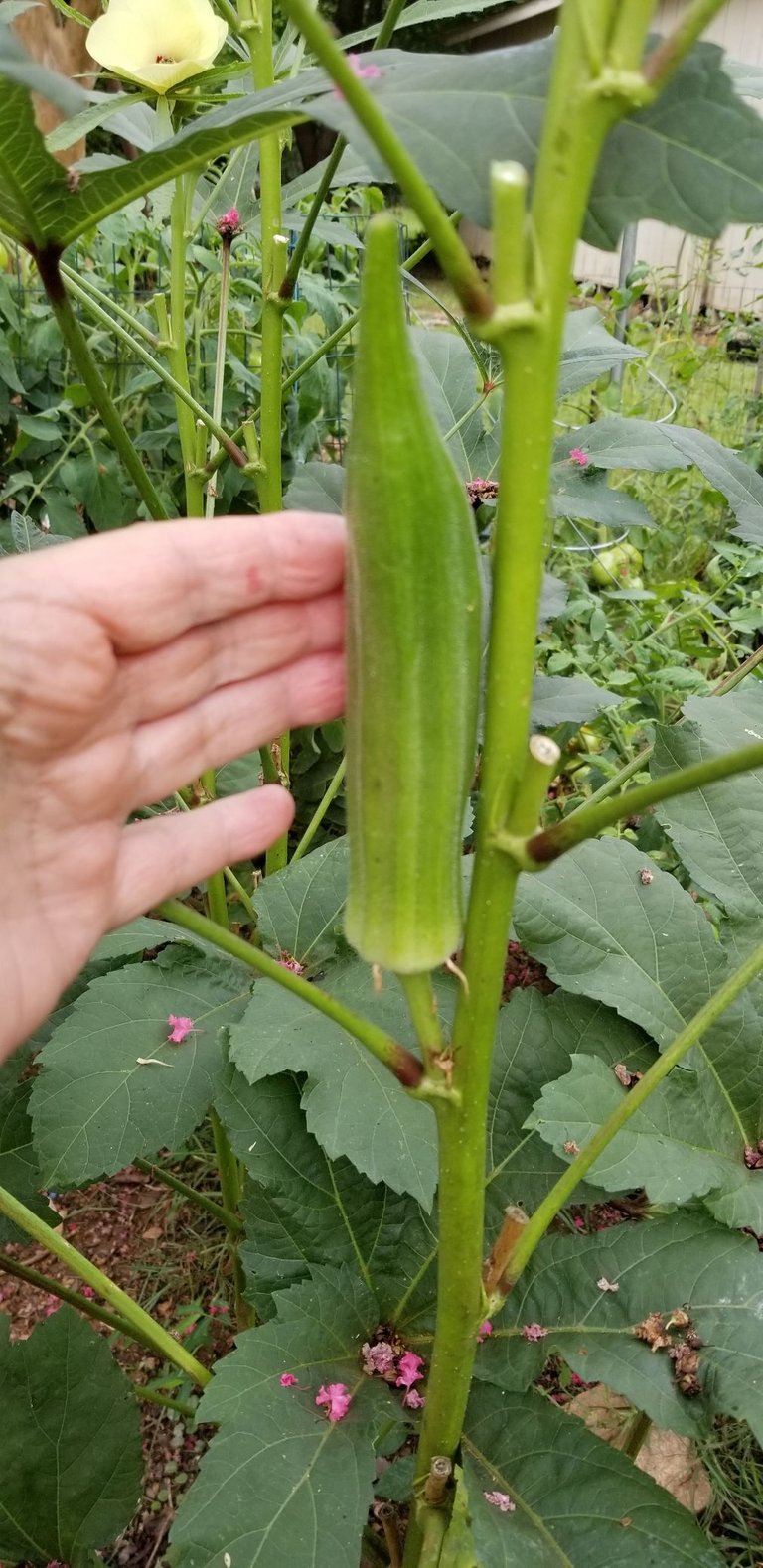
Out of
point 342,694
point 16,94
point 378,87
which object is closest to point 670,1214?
point 342,694

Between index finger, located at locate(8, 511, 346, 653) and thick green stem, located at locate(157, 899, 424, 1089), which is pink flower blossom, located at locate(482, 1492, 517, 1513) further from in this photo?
index finger, located at locate(8, 511, 346, 653)

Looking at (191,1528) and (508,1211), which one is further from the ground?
(508,1211)

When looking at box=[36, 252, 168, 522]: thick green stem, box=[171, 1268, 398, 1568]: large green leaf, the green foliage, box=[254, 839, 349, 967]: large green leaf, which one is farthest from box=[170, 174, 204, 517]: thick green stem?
box=[171, 1268, 398, 1568]: large green leaf

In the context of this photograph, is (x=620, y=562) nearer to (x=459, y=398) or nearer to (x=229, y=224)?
(x=459, y=398)

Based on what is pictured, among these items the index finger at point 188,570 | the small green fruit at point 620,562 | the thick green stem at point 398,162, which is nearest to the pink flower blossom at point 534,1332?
the index finger at point 188,570

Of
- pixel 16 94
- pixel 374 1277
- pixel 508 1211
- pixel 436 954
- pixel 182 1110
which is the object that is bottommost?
pixel 374 1277

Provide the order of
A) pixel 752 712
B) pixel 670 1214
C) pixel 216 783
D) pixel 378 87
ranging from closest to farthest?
pixel 378 87, pixel 670 1214, pixel 752 712, pixel 216 783

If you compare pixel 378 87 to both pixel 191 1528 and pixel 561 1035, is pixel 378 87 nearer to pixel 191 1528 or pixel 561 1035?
pixel 561 1035
